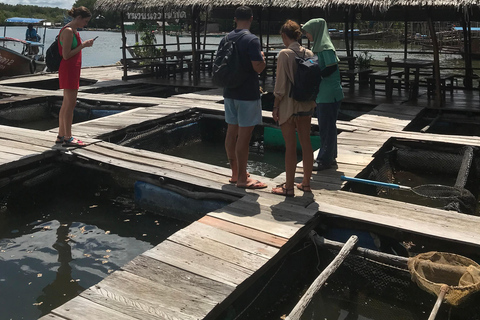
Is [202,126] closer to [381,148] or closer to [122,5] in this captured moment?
[381,148]

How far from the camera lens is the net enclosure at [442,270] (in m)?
3.49

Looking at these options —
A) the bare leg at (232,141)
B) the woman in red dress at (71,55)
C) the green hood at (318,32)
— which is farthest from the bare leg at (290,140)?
the woman in red dress at (71,55)

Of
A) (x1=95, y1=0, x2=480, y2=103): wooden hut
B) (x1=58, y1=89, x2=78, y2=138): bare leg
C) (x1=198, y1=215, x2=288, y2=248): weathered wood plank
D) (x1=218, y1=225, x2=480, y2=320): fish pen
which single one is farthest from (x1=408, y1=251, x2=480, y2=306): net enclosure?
(x1=95, y1=0, x2=480, y2=103): wooden hut

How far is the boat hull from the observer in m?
14.8

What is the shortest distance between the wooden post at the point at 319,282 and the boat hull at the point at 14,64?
14.0m

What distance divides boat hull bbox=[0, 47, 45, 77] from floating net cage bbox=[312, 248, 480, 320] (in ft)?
44.9

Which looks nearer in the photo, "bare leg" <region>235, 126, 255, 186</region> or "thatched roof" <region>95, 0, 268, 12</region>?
"bare leg" <region>235, 126, 255, 186</region>

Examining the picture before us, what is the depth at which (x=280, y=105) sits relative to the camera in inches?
175

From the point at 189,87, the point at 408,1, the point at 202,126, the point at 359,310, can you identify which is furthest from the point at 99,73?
the point at 359,310

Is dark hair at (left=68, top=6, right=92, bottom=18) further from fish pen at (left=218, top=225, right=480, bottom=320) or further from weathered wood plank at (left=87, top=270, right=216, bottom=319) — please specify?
fish pen at (left=218, top=225, right=480, bottom=320)

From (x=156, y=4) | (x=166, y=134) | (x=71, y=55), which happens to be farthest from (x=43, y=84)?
(x=71, y=55)

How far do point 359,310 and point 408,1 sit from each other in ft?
22.5

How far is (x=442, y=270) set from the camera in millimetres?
3678

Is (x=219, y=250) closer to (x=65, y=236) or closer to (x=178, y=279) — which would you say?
(x=178, y=279)
